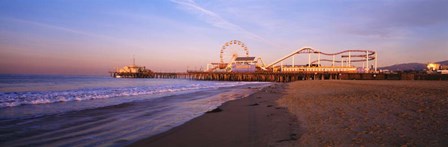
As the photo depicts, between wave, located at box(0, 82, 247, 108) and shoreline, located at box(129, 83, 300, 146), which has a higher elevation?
wave, located at box(0, 82, 247, 108)

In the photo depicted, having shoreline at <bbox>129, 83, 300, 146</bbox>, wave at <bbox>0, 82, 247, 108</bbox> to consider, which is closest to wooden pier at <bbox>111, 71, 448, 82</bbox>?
wave at <bbox>0, 82, 247, 108</bbox>

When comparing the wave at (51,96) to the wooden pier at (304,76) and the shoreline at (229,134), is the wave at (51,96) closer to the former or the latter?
the shoreline at (229,134)

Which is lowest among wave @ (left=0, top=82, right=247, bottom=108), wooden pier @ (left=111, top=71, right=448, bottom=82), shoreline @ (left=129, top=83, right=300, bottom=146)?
shoreline @ (left=129, top=83, right=300, bottom=146)

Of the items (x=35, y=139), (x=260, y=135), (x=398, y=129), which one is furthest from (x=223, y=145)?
(x=35, y=139)

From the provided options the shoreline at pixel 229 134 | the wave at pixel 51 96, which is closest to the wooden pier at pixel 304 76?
the wave at pixel 51 96

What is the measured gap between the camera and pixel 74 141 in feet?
16.7

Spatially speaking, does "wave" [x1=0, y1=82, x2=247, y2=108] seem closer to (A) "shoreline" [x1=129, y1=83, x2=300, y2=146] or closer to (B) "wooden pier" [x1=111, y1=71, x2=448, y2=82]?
(A) "shoreline" [x1=129, y1=83, x2=300, y2=146]

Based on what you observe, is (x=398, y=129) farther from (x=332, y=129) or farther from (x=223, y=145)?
(x=223, y=145)

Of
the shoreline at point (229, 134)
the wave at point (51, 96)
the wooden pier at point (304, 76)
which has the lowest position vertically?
the shoreline at point (229, 134)

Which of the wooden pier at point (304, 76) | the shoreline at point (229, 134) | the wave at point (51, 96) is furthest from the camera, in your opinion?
the wooden pier at point (304, 76)

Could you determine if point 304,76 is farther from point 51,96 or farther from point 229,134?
point 229,134

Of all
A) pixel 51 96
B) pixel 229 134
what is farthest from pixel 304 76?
pixel 229 134

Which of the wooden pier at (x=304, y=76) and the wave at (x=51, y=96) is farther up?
the wooden pier at (x=304, y=76)

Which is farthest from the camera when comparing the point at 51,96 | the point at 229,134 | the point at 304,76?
the point at 304,76
